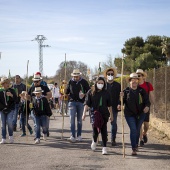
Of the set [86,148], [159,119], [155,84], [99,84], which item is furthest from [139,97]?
[155,84]

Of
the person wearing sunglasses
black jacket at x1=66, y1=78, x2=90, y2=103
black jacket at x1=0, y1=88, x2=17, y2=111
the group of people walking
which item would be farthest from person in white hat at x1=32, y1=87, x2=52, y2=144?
the person wearing sunglasses

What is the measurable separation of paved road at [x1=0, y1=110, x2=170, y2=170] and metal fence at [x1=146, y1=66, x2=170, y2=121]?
2.14 metres

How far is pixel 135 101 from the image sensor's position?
9.20 meters

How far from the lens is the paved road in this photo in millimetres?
7844

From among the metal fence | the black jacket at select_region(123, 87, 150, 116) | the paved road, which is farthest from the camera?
the metal fence

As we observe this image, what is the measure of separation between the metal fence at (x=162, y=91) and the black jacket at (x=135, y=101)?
12.7ft

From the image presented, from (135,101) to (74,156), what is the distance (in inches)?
77.2

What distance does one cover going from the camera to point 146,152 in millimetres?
9422

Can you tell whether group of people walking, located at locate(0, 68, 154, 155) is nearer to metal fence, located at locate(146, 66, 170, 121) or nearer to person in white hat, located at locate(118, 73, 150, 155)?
person in white hat, located at locate(118, 73, 150, 155)

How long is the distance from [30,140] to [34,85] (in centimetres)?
168

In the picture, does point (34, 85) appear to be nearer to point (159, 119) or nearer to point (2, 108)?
point (2, 108)

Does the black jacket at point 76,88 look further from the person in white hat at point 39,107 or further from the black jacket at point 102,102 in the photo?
the black jacket at point 102,102

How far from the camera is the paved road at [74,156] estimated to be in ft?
25.7

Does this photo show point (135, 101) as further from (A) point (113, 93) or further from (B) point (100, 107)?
(A) point (113, 93)
